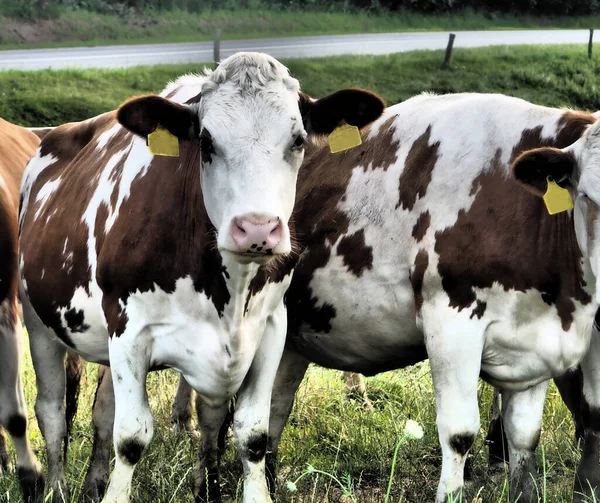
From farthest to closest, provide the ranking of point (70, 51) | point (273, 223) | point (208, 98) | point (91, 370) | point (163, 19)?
point (163, 19)
point (70, 51)
point (91, 370)
point (208, 98)
point (273, 223)

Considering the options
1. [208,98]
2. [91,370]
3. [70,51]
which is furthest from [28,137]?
[70,51]

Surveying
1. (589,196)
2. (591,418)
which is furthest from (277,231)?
(591,418)

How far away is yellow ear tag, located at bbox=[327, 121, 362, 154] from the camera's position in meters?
4.82

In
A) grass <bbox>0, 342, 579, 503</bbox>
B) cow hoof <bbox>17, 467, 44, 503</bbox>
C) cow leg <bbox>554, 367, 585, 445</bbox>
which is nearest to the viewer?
grass <bbox>0, 342, 579, 503</bbox>

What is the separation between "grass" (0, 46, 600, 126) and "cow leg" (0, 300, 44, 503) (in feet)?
37.3

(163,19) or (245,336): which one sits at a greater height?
(245,336)

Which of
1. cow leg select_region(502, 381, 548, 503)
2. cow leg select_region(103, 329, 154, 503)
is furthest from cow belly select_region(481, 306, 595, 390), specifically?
cow leg select_region(103, 329, 154, 503)

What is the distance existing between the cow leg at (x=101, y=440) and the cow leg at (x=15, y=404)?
11.3 inches

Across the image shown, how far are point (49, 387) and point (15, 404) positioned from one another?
0.71 feet

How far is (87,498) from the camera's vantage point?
5605 mm

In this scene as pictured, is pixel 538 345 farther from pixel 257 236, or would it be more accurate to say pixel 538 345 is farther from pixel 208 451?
pixel 208 451

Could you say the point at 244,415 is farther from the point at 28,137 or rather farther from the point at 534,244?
the point at 28,137

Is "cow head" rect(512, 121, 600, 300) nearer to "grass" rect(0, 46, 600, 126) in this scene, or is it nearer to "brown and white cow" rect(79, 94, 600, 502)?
"brown and white cow" rect(79, 94, 600, 502)

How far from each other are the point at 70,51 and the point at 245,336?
732 inches
